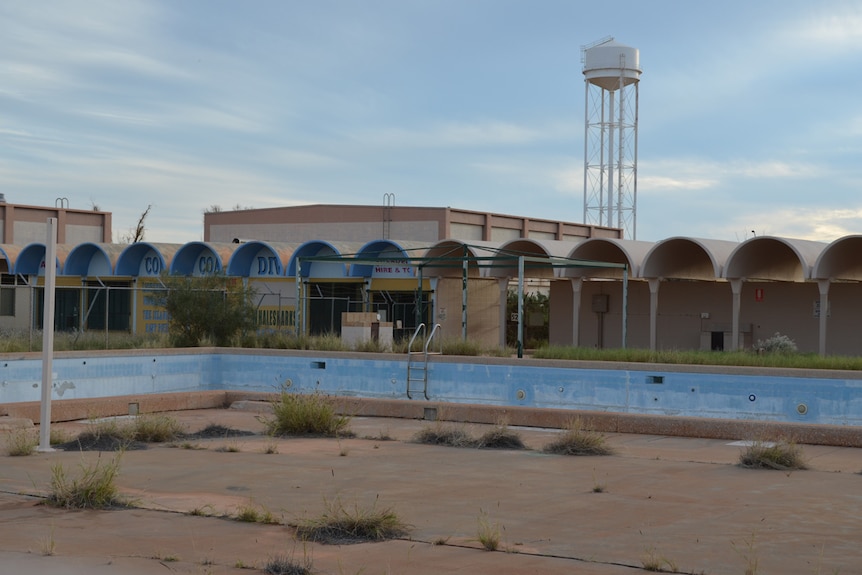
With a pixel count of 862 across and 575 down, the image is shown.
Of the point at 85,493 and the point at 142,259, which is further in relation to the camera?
the point at 142,259

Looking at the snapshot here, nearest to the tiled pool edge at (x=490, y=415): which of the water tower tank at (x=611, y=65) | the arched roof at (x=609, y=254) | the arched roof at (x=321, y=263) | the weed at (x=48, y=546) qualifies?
the weed at (x=48, y=546)

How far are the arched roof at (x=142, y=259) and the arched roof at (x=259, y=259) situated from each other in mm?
3274

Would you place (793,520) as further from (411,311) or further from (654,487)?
(411,311)

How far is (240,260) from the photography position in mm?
42688

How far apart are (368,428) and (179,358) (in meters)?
9.17

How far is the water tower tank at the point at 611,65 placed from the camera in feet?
185

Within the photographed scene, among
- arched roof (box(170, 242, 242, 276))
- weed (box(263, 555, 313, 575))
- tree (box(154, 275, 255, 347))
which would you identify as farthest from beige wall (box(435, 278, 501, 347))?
weed (box(263, 555, 313, 575))

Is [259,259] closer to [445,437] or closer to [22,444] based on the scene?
[445,437]

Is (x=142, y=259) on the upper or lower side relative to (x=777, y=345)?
upper

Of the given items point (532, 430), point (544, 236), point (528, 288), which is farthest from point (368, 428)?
point (544, 236)

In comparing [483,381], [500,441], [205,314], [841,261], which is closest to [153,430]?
[500,441]

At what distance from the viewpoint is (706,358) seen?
954 inches

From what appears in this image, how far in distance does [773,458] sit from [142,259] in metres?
36.2

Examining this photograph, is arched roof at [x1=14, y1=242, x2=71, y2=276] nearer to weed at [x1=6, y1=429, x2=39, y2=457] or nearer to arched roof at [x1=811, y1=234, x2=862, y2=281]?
arched roof at [x1=811, y1=234, x2=862, y2=281]
